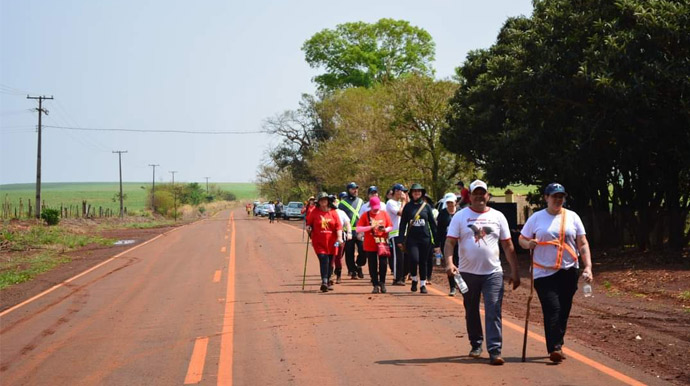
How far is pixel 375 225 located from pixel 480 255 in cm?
660

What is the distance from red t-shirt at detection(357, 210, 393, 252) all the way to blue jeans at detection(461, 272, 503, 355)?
6326 millimetres

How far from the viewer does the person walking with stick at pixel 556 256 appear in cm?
873

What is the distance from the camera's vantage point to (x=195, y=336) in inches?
427

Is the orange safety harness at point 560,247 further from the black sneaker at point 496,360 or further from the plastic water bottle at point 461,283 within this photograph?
the black sneaker at point 496,360

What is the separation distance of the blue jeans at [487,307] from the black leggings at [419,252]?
561cm

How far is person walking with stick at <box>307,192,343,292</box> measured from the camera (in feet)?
50.5

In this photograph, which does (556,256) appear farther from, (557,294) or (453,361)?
(453,361)

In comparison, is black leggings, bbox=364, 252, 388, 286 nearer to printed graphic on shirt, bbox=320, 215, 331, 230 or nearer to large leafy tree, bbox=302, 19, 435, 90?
printed graphic on shirt, bbox=320, 215, 331, 230

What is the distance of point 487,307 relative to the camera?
8.87m

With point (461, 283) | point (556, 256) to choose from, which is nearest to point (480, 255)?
point (461, 283)

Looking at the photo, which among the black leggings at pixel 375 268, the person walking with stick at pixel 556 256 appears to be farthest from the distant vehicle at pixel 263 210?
the person walking with stick at pixel 556 256

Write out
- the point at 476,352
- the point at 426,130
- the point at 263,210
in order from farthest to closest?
the point at 263,210 < the point at 426,130 < the point at 476,352

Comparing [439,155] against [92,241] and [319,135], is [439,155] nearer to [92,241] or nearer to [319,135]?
[92,241]

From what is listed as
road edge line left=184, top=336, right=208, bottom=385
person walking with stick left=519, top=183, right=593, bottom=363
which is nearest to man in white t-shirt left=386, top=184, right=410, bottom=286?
road edge line left=184, top=336, right=208, bottom=385
